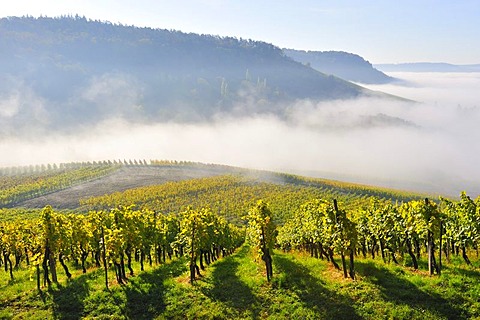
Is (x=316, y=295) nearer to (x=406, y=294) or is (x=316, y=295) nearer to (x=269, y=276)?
(x=269, y=276)

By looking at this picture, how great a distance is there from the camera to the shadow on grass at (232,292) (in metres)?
38.9

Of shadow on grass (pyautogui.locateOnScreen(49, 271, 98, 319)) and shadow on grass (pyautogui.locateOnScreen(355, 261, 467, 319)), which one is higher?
shadow on grass (pyautogui.locateOnScreen(355, 261, 467, 319))

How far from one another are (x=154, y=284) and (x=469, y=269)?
35.9m

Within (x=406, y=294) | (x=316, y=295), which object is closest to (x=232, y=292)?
(x=316, y=295)

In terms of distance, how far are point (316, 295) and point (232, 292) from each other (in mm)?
9330

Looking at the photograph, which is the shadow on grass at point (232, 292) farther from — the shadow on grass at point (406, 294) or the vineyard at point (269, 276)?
the shadow on grass at point (406, 294)

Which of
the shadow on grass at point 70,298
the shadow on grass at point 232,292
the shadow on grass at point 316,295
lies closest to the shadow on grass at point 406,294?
the shadow on grass at point 316,295

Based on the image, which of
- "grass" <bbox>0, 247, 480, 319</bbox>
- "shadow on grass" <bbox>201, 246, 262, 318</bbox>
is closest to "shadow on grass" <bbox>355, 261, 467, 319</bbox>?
"grass" <bbox>0, 247, 480, 319</bbox>

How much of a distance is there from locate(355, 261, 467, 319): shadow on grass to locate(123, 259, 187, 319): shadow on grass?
2319cm

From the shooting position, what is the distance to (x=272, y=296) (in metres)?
40.5

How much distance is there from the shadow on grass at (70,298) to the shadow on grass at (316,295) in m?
22.8

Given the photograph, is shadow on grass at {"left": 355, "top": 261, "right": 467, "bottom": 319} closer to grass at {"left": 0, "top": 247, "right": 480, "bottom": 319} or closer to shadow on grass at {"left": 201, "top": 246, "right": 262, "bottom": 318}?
grass at {"left": 0, "top": 247, "right": 480, "bottom": 319}

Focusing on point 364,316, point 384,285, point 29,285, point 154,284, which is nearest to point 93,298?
point 154,284

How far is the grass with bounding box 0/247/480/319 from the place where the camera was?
35562 millimetres
